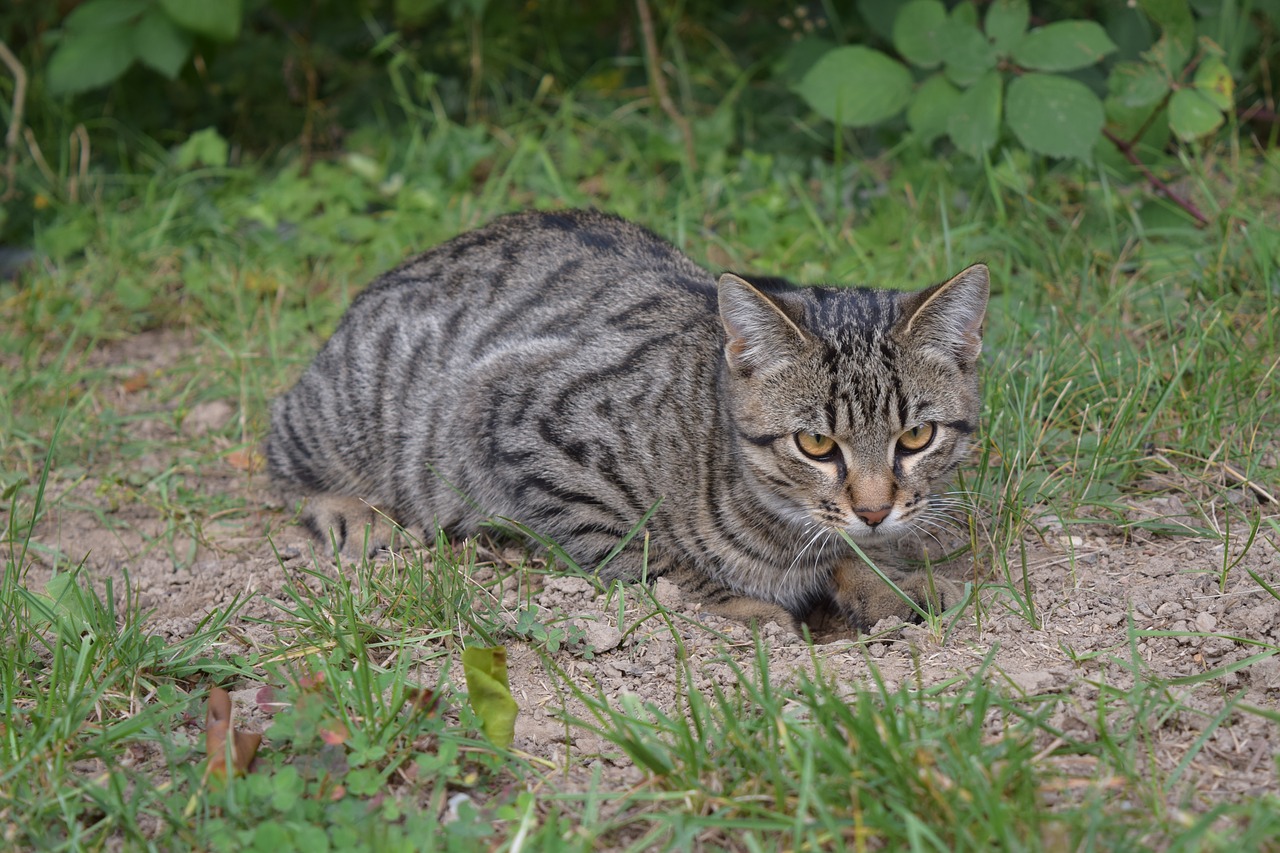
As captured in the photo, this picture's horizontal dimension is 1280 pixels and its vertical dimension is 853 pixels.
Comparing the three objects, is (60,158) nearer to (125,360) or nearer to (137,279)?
(137,279)

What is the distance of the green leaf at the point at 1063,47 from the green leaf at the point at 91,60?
13.2 ft

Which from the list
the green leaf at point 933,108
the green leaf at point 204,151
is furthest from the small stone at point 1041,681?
the green leaf at point 204,151

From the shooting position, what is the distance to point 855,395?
3355mm

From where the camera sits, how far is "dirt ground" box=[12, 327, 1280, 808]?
8.88ft

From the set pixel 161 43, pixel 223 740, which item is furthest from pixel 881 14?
pixel 223 740

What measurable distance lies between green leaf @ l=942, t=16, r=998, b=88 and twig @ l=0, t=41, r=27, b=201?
4452mm

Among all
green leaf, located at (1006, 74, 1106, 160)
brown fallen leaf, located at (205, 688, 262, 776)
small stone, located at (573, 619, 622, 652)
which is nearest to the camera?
brown fallen leaf, located at (205, 688, 262, 776)

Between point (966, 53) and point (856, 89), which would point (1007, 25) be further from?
point (856, 89)

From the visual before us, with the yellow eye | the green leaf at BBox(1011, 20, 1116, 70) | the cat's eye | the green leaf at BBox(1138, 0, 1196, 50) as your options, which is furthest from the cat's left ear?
the green leaf at BBox(1138, 0, 1196, 50)

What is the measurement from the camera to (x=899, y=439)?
3410 mm

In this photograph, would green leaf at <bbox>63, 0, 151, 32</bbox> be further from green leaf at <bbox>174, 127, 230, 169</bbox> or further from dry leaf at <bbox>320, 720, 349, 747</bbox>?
dry leaf at <bbox>320, 720, 349, 747</bbox>

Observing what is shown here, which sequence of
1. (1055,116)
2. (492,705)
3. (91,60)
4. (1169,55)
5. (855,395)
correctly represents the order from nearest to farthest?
1. (492,705)
2. (855,395)
3. (1055,116)
4. (1169,55)
5. (91,60)

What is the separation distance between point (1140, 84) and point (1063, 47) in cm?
34

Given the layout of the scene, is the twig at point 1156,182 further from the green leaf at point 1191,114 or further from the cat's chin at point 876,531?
the cat's chin at point 876,531
